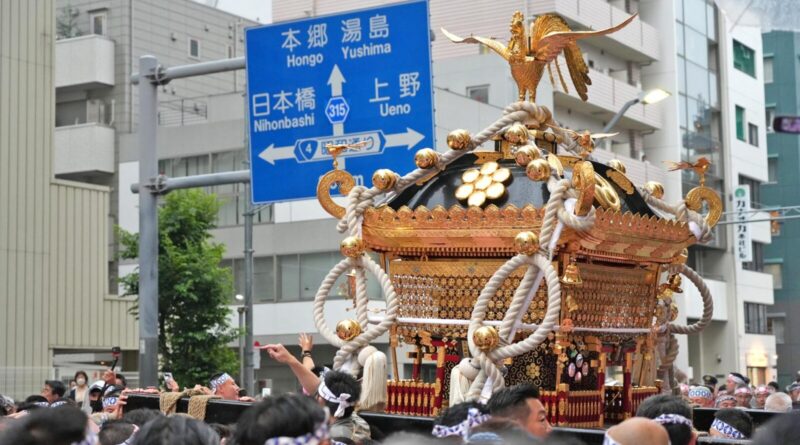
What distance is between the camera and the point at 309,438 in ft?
13.6

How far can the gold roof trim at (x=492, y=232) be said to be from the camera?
26.5 ft

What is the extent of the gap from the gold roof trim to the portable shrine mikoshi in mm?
11

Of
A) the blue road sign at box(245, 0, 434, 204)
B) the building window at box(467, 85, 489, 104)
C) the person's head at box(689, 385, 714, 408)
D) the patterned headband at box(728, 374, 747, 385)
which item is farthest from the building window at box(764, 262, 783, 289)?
the blue road sign at box(245, 0, 434, 204)

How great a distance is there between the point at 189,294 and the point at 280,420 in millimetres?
24490

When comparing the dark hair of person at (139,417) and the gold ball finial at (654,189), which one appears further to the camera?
the gold ball finial at (654,189)

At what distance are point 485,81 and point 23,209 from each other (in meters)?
16.0

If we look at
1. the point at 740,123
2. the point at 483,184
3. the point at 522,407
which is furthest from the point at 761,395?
the point at 740,123

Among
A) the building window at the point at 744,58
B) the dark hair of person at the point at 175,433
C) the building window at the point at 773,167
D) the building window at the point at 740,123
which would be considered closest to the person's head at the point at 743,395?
the dark hair of person at the point at 175,433

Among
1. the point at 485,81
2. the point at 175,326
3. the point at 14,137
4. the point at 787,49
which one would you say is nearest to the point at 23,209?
the point at 14,137

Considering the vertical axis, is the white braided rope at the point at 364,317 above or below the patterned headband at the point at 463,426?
above

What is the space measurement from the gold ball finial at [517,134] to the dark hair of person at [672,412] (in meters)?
2.54

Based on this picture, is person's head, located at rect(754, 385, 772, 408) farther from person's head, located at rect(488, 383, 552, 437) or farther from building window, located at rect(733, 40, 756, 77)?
building window, located at rect(733, 40, 756, 77)

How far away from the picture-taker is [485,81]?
36.6 meters

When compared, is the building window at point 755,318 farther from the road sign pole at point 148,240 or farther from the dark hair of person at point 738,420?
the dark hair of person at point 738,420
